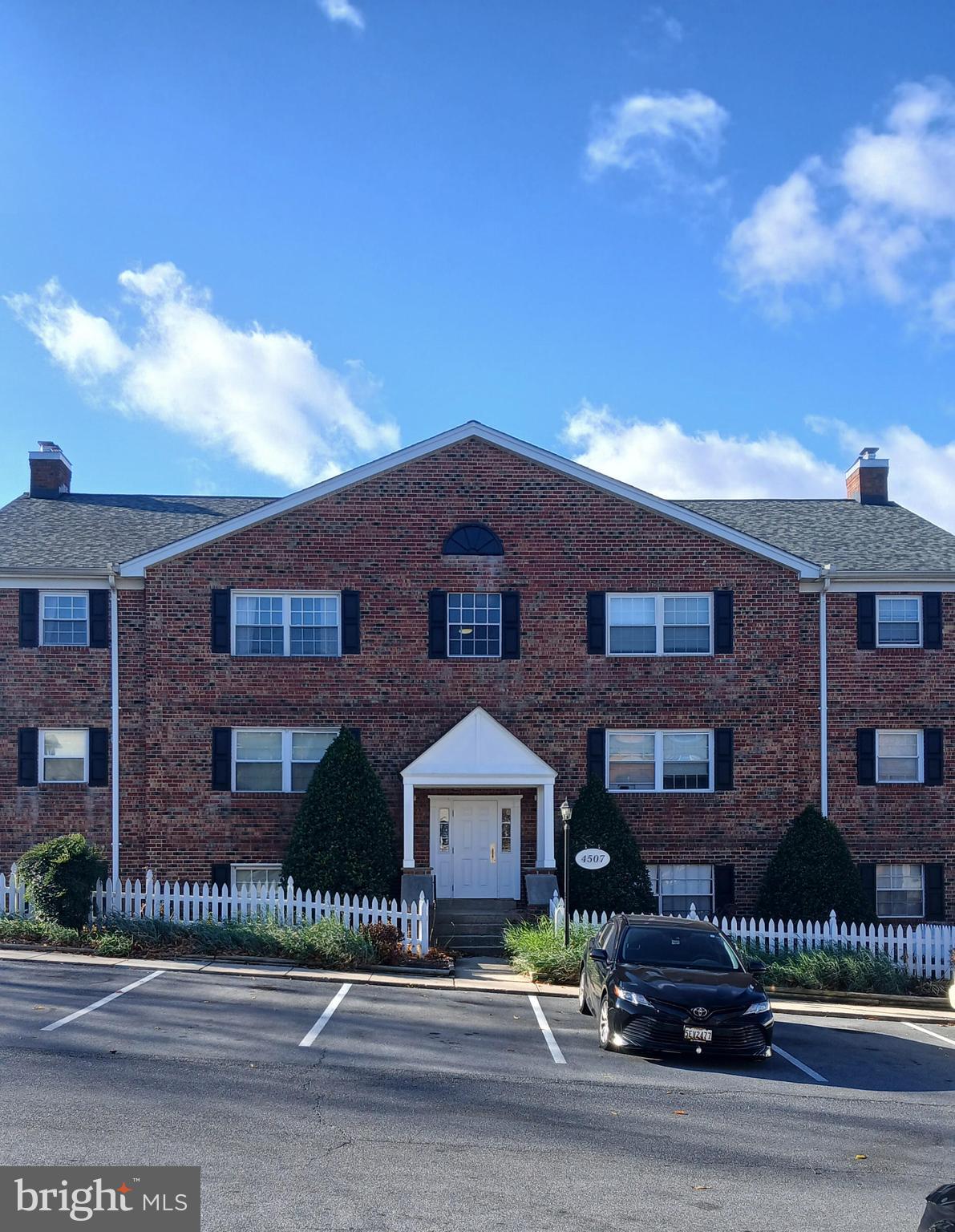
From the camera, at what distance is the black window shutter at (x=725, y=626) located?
2162cm

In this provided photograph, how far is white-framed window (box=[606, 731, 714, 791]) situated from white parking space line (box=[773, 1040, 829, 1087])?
822 cm

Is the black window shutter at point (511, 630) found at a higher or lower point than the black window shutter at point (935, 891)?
higher

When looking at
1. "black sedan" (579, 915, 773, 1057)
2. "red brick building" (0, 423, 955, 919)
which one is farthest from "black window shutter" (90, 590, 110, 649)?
"black sedan" (579, 915, 773, 1057)

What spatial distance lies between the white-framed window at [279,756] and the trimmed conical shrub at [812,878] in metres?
8.65

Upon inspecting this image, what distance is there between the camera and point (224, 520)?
2141 cm

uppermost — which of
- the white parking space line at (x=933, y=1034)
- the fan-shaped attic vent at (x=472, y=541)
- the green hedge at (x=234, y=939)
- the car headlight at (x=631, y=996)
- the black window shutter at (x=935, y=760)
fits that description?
the fan-shaped attic vent at (x=472, y=541)

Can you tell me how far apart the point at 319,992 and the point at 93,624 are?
31.3ft

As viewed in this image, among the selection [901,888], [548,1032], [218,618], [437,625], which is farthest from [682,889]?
[218,618]

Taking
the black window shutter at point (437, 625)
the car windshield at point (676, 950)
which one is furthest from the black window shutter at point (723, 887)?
the car windshield at point (676, 950)

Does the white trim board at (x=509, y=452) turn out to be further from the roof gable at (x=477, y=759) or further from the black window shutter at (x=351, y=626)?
the roof gable at (x=477, y=759)

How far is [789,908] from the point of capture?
20359 millimetres

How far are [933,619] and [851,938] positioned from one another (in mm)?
6868

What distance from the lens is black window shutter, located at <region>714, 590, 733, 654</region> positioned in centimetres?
2162

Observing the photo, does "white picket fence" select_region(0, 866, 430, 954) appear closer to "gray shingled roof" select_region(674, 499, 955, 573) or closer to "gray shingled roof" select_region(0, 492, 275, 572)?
"gray shingled roof" select_region(0, 492, 275, 572)
